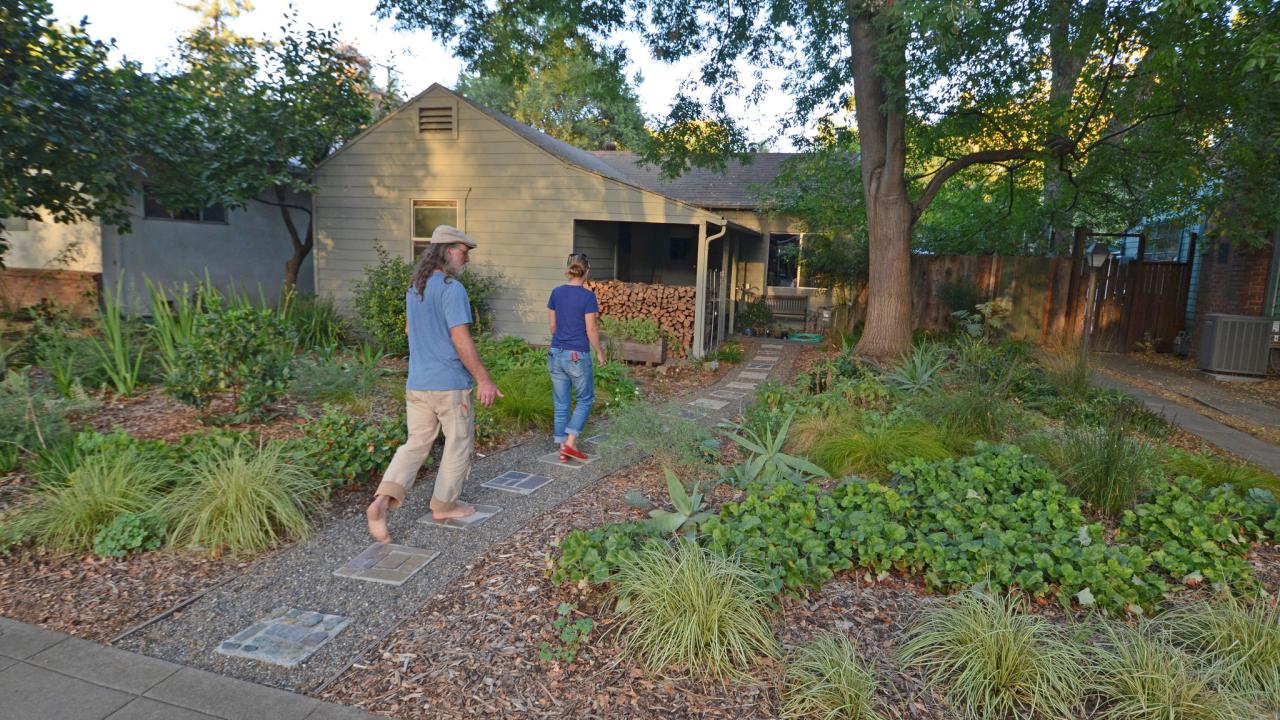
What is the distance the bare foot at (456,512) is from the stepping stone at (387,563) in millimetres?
346

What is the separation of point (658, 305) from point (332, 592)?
844cm

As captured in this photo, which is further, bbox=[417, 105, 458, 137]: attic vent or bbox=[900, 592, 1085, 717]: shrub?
bbox=[417, 105, 458, 137]: attic vent

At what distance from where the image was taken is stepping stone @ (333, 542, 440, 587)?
12.1ft

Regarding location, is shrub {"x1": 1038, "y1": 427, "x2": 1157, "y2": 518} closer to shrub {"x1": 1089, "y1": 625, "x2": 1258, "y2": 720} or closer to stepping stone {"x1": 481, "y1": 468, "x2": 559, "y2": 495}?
shrub {"x1": 1089, "y1": 625, "x2": 1258, "y2": 720}

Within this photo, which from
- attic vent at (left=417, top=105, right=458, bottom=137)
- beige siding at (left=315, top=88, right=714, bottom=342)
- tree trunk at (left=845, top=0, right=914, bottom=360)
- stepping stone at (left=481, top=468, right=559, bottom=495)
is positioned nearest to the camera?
stepping stone at (left=481, top=468, right=559, bottom=495)

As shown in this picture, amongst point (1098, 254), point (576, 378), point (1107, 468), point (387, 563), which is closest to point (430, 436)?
point (387, 563)

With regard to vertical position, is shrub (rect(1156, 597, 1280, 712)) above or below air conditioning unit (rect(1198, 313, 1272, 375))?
below

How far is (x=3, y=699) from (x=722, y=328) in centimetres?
1165

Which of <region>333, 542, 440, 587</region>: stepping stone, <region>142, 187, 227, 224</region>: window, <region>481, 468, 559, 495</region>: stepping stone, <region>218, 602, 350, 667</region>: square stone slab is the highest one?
<region>142, 187, 227, 224</region>: window

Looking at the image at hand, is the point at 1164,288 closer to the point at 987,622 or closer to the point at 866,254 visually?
the point at 866,254

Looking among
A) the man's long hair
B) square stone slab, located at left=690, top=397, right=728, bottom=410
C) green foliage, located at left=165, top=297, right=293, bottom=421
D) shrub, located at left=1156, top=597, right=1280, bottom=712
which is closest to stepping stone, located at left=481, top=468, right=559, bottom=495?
the man's long hair

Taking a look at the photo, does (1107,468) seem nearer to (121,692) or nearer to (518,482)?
(518,482)

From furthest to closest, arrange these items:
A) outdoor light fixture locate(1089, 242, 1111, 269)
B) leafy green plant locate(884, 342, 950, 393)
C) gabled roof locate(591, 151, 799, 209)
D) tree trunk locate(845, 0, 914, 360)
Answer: gabled roof locate(591, 151, 799, 209) < outdoor light fixture locate(1089, 242, 1111, 269) < tree trunk locate(845, 0, 914, 360) < leafy green plant locate(884, 342, 950, 393)

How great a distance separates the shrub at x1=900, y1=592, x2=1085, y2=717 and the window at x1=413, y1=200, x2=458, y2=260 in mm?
10880
